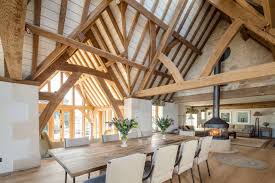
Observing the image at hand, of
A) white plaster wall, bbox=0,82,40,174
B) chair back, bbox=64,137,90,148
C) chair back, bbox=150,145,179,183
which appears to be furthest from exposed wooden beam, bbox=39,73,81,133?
chair back, bbox=150,145,179,183

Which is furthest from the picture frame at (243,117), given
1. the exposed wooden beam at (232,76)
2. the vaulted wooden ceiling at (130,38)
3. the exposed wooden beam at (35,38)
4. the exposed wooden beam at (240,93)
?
the exposed wooden beam at (35,38)

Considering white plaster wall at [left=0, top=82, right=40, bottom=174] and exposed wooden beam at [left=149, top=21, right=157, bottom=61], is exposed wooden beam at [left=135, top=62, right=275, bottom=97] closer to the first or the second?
exposed wooden beam at [left=149, top=21, right=157, bottom=61]

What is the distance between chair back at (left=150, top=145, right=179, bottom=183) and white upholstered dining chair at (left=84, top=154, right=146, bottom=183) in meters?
0.33

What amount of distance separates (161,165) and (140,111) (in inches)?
176

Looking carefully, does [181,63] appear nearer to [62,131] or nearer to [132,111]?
[132,111]

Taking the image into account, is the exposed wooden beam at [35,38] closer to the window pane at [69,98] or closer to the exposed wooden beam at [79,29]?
the exposed wooden beam at [79,29]

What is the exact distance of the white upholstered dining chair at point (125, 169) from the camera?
166 centimetres

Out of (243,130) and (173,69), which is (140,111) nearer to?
(173,69)

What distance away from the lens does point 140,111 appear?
6.74 metres

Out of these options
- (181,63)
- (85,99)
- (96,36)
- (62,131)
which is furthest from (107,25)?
(62,131)

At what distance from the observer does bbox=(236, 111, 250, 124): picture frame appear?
10.8 meters

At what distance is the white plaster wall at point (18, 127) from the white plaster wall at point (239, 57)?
21.0 ft

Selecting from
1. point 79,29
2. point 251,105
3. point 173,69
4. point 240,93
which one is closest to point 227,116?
point 251,105

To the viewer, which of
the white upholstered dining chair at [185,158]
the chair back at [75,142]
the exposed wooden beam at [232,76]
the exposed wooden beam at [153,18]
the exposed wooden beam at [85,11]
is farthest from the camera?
the exposed wooden beam at [153,18]
